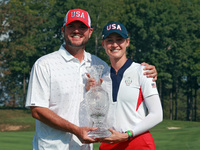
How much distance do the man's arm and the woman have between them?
0.28 meters

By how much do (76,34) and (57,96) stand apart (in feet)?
3.05

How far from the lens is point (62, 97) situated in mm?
4699

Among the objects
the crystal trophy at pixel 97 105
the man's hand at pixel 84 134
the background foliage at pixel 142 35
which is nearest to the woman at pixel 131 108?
the crystal trophy at pixel 97 105

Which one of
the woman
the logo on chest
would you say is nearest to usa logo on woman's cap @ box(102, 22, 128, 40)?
the woman

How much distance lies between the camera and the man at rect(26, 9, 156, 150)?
4.56 m

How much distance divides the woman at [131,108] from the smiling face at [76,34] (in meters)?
0.34

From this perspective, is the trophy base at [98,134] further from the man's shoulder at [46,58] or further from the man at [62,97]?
the man's shoulder at [46,58]

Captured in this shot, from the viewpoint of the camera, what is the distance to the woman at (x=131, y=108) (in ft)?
15.1

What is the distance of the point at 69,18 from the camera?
16.2 feet

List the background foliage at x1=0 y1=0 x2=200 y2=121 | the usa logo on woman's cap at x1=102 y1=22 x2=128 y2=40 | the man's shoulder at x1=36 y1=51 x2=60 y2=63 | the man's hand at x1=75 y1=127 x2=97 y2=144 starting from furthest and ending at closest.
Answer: the background foliage at x1=0 y1=0 x2=200 y2=121 → the usa logo on woman's cap at x1=102 y1=22 x2=128 y2=40 → the man's shoulder at x1=36 y1=51 x2=60 y2=63 → the man's hand at x1=75 y1=127 x2=97 y2=144

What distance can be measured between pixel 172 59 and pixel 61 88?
141 feet

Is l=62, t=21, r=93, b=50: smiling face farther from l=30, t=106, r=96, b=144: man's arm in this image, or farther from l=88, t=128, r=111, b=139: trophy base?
l=88, t=128, r=111, b=139: trophy base

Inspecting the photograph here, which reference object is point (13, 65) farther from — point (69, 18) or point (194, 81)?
point (69, 18)

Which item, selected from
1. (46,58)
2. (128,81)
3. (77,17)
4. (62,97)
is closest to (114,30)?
(77,17)
